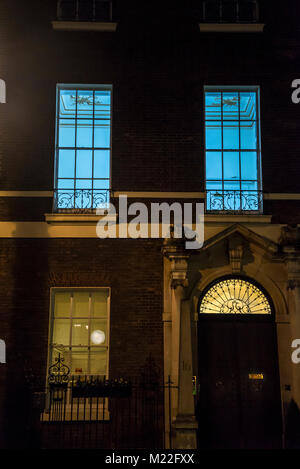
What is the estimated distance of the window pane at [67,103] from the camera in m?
12.5

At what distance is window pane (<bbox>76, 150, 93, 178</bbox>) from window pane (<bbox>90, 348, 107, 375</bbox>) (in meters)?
3.42

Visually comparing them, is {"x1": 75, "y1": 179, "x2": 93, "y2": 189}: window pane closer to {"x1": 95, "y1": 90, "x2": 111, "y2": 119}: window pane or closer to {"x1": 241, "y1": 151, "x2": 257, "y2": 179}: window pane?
{"x1": 95, "y1": 90, "x2": 111, "y2": 119}: window pane

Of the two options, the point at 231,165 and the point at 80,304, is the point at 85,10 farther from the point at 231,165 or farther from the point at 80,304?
the point at 80,304

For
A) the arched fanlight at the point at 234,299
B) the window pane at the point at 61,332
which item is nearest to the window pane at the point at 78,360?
the window pane at the point at 61,332

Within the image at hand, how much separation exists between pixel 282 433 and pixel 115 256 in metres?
4.43

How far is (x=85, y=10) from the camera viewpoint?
12836 millimetres

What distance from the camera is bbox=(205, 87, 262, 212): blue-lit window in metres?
12.1

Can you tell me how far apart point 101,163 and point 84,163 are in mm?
340

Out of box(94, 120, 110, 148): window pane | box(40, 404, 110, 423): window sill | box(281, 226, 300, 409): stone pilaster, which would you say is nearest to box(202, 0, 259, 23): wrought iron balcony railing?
box(94, 120, 110, 148): window pane

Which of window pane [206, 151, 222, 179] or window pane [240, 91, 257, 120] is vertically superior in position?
window pane [240, 91, 257, 120]

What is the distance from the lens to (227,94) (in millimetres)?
12656

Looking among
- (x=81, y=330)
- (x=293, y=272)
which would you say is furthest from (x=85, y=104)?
(x=293, y=272)

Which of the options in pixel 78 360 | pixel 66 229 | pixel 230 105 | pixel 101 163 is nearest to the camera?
pixel 78 360

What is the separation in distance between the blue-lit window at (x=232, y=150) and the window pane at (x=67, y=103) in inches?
107
